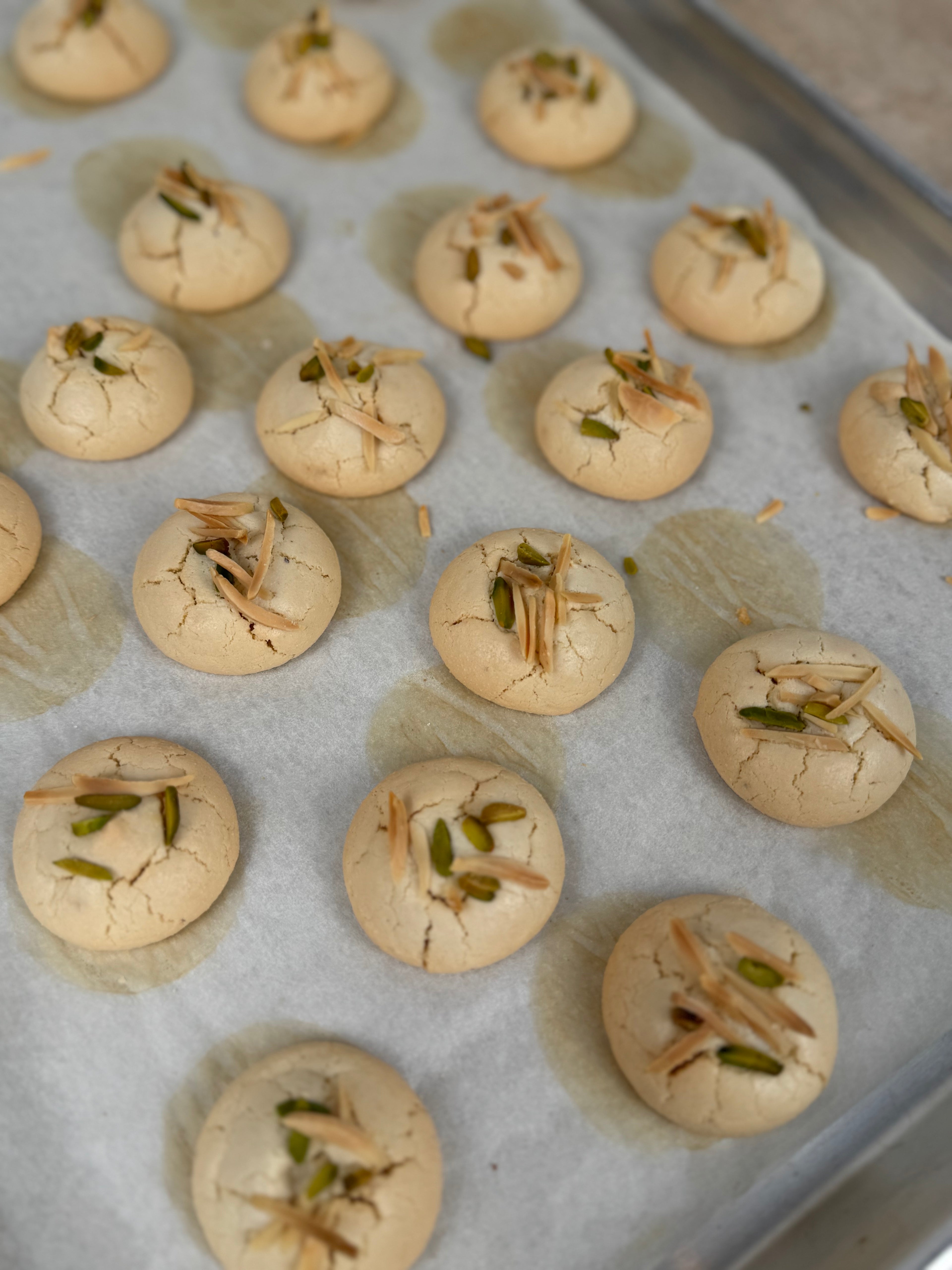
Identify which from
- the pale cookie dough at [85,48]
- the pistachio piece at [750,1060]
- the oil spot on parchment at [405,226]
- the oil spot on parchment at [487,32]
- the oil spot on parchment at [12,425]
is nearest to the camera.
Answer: the pistachio piece at [750,1060]

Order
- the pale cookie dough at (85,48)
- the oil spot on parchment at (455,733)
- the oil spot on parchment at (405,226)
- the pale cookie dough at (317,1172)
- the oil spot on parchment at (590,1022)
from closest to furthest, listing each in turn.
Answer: the pale cookie dough at (317,1172)
the oil spot on parchment at (590,1022)
the oil spot on parchment at (455,733)
the oil spot on parchment at (405,226)
the pale cookie dough at (85,48)

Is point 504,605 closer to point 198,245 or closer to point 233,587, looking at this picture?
point 233,587

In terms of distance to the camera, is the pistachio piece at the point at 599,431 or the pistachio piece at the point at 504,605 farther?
the pistachio piece at the point at 599,431

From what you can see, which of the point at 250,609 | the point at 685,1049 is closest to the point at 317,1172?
the point at 685,1049

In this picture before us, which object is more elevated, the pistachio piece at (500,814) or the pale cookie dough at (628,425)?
the pale cookie dough at (628,425)

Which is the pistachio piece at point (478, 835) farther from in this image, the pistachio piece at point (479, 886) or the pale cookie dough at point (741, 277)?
the pale cookie dough at point (741, 277)

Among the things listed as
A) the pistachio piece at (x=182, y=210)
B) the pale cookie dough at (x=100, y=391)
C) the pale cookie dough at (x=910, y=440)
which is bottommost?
the pale cookie dough at (x=100, y=391)

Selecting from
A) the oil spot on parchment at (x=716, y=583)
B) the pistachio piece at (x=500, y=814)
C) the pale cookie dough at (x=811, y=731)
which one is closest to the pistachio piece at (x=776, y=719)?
the pale cookie dough at (x=811, y=731)
